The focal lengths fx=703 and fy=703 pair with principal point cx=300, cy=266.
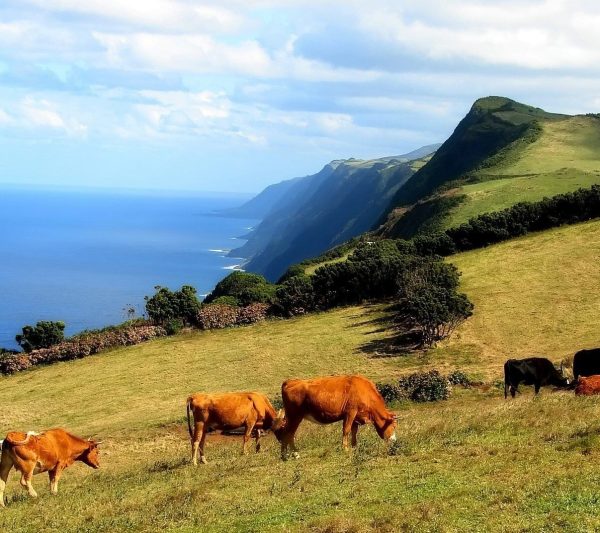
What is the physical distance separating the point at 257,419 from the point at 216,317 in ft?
133

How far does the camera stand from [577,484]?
496 inches

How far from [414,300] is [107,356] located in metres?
25.2

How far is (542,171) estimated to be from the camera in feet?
365

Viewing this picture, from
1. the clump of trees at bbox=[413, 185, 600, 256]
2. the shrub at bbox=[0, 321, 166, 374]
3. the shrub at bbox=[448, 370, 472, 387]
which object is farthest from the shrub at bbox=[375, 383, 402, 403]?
the clump of trees at bbox=[413, 185, 600, 256]

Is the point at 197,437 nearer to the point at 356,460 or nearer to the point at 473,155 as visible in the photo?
the point at 356,460

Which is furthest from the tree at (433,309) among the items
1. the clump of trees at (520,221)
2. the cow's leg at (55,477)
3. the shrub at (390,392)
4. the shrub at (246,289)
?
the cow's leg at (55,477)

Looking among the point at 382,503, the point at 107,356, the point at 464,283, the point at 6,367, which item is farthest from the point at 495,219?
the point at 382,503

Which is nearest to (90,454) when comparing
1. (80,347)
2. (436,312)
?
(436,312)

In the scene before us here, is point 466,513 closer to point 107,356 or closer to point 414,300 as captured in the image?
point 414,300

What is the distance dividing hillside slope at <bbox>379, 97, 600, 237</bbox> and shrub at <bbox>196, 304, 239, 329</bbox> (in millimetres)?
36531

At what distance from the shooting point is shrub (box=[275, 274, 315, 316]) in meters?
61.2

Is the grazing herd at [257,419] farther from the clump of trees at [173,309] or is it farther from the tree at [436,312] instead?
the clump of trees at [173,309]

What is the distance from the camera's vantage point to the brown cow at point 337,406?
18031 millimetres

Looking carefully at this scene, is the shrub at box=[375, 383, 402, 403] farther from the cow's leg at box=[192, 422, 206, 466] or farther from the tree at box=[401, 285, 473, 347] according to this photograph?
the cow's leg at box=[192, 422, 206, 466]
